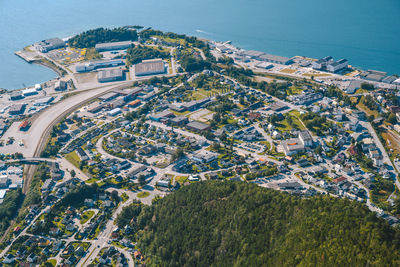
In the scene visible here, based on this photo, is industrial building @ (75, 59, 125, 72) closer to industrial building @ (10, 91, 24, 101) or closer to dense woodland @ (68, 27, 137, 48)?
industrial building @ (10, 91, 24, 101)

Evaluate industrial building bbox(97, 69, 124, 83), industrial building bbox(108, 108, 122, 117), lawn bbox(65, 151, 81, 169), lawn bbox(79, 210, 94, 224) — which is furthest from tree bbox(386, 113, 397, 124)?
industrial building bbox(97, 69, 124, 83)

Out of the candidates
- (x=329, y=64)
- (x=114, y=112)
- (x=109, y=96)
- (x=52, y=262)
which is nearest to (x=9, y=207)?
(x=52, y=262)

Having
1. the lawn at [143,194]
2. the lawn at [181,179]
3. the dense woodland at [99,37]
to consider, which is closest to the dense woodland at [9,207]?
the lawn at [143,194]

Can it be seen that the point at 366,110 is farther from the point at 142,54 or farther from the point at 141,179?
the point at 142,54

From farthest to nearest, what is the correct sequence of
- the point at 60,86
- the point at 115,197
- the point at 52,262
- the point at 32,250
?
the point at 60,86 → the point at 115,197 → the point at 32,250 → the point at 52,262

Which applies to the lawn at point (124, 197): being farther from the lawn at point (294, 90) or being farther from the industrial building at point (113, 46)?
the industrial building at point (113, 46)

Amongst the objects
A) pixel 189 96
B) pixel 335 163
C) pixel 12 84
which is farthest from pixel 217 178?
pixel 12 84

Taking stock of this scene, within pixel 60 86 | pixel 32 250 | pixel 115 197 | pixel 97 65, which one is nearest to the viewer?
pixel 32 250
